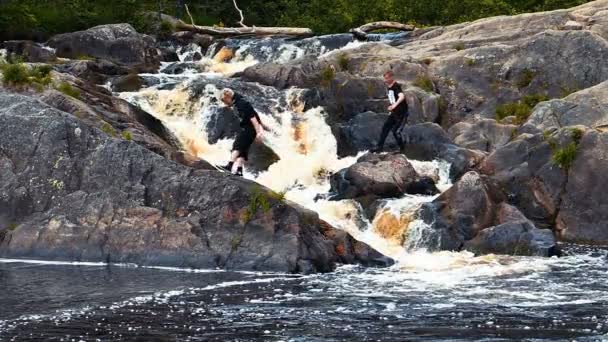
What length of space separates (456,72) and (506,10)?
13.3 meters

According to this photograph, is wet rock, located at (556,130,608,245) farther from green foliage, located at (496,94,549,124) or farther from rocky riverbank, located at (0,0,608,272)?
green foliage, located at (496,94,549,124)

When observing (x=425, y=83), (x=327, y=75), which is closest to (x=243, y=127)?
(x=327, y=75)

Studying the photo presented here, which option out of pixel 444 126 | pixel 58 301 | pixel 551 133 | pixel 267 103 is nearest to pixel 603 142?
pixel 551 133

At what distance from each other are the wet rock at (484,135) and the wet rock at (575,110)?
83 centimetres

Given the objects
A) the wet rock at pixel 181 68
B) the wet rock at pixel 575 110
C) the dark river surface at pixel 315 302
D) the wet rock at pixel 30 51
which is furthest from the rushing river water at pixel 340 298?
the wet rock at pixel 30 51

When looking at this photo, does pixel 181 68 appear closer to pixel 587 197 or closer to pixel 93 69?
pixel 93 69

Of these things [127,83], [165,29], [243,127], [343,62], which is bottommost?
[243,127]

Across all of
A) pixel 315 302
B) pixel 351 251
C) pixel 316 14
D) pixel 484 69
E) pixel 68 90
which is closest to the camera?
pixel 315 302

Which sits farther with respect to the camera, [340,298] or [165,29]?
[165,29]

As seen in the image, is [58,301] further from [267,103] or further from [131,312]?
[267,103]

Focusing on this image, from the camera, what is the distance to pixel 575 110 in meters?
29.0

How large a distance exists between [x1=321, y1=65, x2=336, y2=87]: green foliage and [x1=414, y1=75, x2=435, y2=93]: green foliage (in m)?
2.84

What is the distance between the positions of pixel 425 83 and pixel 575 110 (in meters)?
6.39

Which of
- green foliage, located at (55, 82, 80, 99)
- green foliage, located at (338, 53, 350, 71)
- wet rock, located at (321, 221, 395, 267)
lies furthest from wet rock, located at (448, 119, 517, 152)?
green foliage, located at (55, 82, 80, 99)
